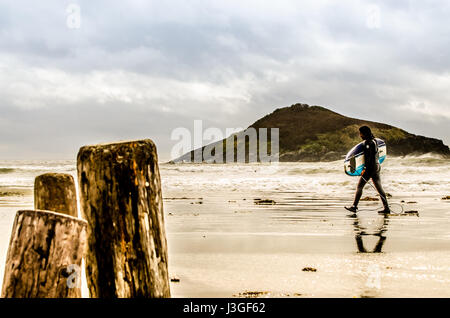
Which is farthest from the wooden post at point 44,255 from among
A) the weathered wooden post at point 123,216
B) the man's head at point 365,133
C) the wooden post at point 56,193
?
the man's head at point 365,133

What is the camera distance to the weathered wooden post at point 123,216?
3.48 metres

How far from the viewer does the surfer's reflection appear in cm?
734

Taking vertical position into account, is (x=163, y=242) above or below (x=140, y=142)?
below

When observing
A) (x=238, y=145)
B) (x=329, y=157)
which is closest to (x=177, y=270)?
(x=329, y=157)

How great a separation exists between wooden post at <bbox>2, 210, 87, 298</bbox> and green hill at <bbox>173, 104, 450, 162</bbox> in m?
82.6

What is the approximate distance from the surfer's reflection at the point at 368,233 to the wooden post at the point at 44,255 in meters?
4.77

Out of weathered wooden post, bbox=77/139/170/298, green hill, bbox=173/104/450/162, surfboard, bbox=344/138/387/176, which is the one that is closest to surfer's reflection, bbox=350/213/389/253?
surfboard, bbox=344/138/387/176

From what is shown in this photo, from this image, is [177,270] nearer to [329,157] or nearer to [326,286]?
[326,286]

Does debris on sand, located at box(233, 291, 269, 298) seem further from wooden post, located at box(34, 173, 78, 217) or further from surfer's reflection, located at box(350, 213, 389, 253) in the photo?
surfer's reflection, located at box(350, 213, 389, 253)

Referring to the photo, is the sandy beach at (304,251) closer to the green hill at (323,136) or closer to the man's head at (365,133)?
the man's head at (365,133)

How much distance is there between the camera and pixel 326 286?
5086 millimetres

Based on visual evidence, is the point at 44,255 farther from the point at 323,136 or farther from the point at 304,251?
the point at 323,136

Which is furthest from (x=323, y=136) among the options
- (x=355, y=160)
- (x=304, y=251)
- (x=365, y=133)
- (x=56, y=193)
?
(x=56, y=193)
